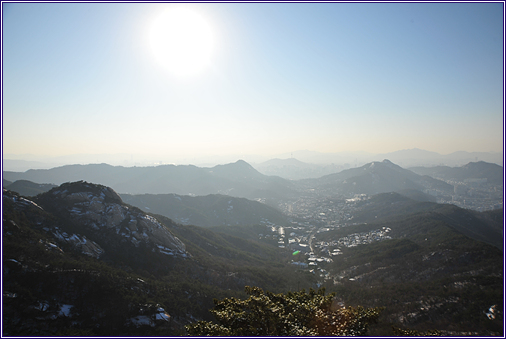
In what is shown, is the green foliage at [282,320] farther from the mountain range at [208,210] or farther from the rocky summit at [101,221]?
the mountain range at [208,210]

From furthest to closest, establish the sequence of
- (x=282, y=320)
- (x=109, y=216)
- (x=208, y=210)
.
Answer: (x=208, y=210) < (x=109, y=216) < (x=282, y=320)

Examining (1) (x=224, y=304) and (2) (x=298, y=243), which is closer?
(1) (x=224, y=304)

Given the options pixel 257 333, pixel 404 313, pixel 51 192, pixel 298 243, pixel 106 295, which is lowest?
pixel 298 243

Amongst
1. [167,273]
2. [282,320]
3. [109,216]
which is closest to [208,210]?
[109,216]

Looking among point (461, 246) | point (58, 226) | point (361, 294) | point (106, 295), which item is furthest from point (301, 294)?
point (461, 246)

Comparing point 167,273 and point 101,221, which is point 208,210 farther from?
point 167,273

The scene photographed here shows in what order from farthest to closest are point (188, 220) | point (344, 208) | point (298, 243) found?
point (344, 208) < point (188, 220) < point (298, 243)

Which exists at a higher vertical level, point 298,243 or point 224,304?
point 224,304

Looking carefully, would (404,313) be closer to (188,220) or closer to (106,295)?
(106,295)
